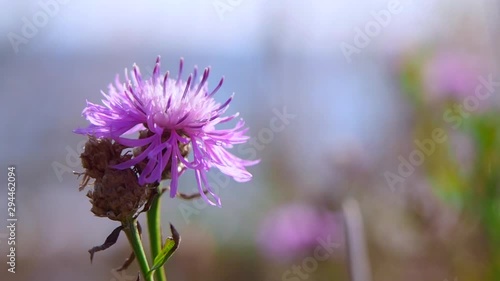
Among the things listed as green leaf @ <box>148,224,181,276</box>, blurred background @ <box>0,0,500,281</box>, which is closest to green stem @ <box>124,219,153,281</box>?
green leaf @ <box>148,224,181,276</box>

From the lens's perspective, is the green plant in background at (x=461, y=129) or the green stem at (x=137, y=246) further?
the green plant in background at (x=461, y=129)

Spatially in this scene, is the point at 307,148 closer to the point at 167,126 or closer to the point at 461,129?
the point at 461,129

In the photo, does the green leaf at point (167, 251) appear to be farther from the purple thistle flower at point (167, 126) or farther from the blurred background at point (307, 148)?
the blurred background at point (307, 148)

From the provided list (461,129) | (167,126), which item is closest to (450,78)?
(461,129)

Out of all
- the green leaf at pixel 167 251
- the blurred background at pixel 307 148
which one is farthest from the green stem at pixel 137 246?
the blurred background at pixel 307 148

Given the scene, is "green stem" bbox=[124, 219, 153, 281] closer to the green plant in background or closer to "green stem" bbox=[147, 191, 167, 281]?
"green stem" bbox=[147, 191, 167, 281]

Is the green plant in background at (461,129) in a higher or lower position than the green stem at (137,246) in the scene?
Answer: higher
